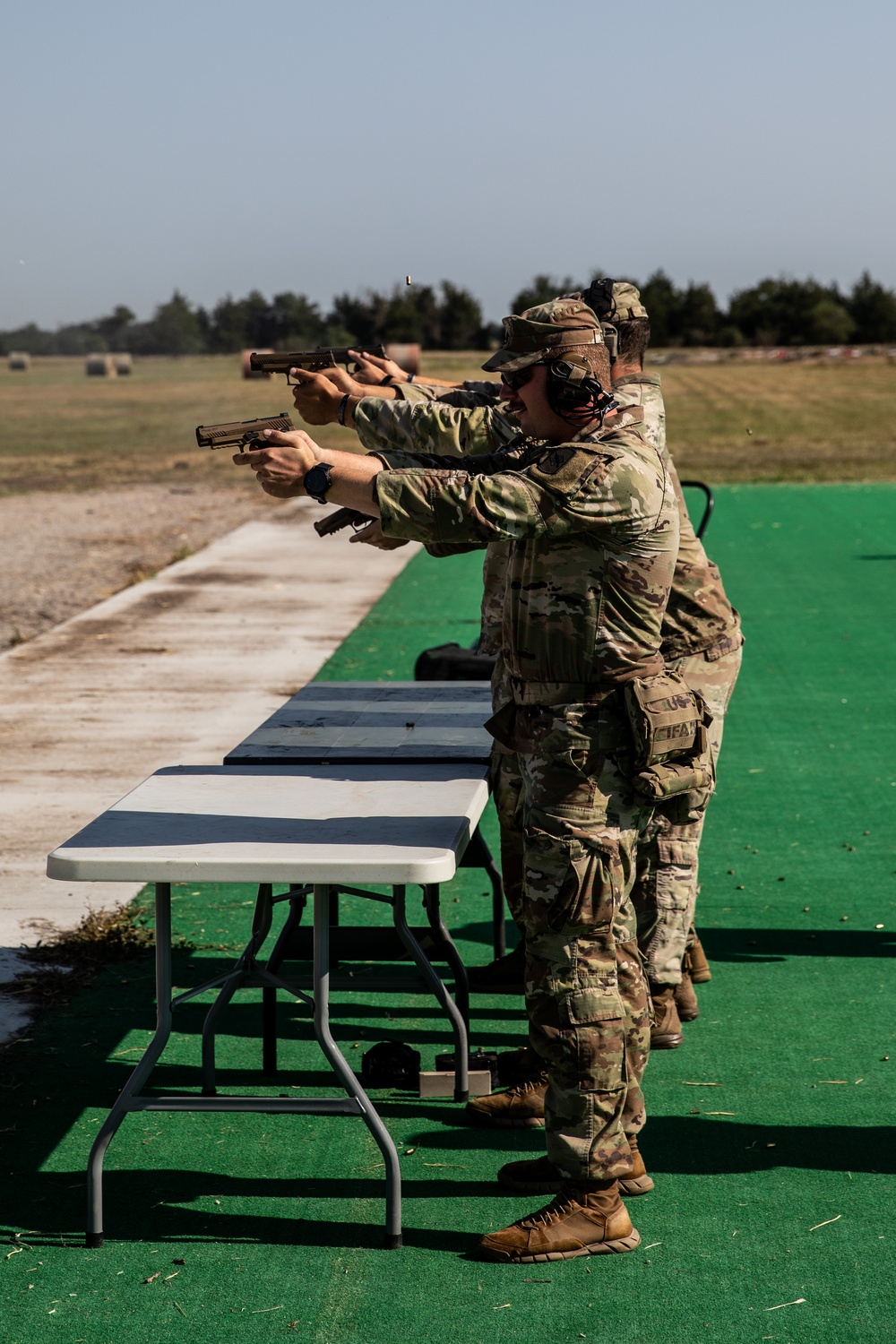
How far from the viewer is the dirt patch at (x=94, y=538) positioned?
44.8 ft

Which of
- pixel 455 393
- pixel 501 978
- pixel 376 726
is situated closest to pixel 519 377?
pixel 455 393

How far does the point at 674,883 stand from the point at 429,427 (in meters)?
1.35

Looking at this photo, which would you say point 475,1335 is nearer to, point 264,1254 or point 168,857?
point 264,1254

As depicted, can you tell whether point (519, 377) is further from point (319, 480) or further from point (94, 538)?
point (94, 538)

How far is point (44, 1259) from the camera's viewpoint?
298cm

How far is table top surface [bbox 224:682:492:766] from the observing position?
3896mm

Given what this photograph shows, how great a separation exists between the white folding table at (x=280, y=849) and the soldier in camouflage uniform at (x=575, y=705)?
10.2 inches

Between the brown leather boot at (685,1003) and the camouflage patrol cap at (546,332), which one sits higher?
the camouflage patrol cap at (546,332)

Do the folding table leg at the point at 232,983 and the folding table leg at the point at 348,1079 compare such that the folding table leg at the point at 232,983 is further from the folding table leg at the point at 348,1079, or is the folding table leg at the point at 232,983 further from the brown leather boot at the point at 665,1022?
the brown leather boot at the point at 665,1022

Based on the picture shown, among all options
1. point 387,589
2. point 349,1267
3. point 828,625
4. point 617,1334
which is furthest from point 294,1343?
point 387,589

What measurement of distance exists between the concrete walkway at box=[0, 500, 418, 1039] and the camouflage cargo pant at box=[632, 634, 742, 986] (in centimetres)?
201

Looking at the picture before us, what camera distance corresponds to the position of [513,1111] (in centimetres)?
366

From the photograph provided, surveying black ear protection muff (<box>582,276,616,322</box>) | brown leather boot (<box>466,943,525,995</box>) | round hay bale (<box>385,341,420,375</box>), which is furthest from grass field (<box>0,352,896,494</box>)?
black ear protection muff (<box>582,276,616,322</box>)

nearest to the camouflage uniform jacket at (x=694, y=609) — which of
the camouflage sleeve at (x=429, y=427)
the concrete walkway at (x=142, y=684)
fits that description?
the camouflage sleeve at (x=429, y=427)
